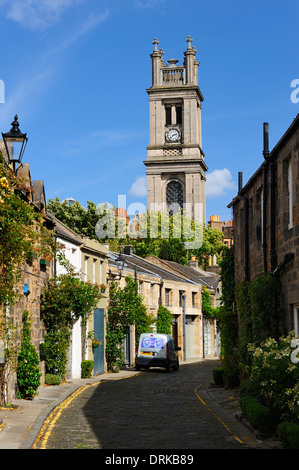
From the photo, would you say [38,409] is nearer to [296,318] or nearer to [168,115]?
[296,318]

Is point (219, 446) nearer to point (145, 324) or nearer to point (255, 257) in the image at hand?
point (255, 257)

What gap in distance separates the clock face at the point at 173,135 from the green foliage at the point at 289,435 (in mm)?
84712

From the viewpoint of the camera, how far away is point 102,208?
67.4 meters

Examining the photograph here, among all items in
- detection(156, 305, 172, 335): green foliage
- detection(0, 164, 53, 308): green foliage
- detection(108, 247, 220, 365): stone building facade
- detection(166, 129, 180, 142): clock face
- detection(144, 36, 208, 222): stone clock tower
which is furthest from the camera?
detection(166, 129, 180, 142): clock face

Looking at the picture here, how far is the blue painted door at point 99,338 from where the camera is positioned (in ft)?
105

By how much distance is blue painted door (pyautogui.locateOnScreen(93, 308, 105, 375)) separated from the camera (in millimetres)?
32031

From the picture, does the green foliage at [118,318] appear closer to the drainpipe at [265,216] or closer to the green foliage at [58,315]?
the green foliage at [58,315]

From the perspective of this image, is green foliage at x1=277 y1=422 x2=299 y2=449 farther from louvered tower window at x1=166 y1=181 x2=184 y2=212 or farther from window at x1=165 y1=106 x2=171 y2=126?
window at x1=165 y1=106 x2=171 y2=126

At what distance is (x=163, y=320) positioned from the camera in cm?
4509

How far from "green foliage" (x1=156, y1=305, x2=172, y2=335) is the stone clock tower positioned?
43970mm

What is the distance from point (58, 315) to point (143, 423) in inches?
422

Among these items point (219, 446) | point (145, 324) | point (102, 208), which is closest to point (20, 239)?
point (219, 446)

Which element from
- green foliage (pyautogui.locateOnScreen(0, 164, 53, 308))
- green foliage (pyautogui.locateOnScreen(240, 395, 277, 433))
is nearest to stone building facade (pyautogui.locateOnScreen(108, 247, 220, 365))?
green foliage (pyautogui.locateOnScreen(0, 164, 53, 308))
